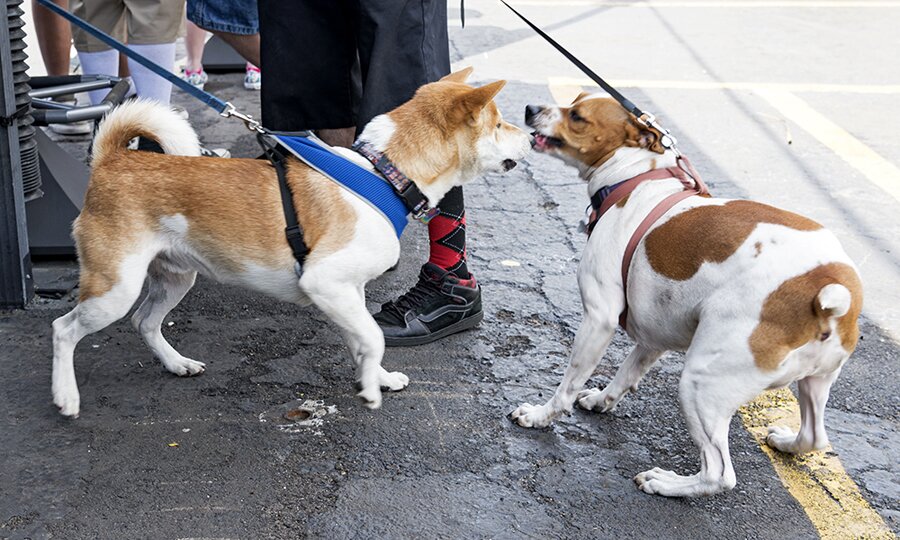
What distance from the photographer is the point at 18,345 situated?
378 centimetres

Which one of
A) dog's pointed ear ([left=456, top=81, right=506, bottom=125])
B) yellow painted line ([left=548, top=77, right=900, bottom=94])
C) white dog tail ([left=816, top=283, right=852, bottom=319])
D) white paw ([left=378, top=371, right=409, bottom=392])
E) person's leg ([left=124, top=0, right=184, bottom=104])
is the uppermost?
dog's pointed ear ([left=456, top=81, right=506, bottom=125])

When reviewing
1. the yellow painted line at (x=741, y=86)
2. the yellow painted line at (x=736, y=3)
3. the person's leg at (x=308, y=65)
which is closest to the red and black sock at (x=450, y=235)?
the person's leg at (x=308, y=65)

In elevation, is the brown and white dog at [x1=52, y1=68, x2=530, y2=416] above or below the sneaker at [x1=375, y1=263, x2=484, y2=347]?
above

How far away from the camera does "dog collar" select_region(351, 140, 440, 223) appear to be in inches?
129

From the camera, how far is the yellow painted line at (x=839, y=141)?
6203 mm

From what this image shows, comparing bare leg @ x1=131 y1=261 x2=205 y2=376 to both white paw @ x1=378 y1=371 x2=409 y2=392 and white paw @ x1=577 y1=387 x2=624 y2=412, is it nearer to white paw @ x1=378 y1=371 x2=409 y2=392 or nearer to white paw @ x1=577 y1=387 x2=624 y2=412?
white paw @ x1=378 y1=371 x2=409 y2=392

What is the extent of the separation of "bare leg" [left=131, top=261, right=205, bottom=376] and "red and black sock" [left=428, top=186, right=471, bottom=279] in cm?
103

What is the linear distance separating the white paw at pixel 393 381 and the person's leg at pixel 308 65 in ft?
3.98

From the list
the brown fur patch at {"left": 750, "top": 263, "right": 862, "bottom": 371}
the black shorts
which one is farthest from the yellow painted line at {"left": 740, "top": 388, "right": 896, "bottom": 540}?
the black shorts

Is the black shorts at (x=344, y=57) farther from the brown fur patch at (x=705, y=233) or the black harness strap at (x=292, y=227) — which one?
the brown fur patch at (x=705, y=233)

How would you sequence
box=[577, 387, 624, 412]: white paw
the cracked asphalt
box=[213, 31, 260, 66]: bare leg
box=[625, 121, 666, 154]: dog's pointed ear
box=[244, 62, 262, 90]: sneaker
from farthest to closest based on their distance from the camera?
1. box=[244, 62, 262, 90]: sneaker
2. box=[213, 31, 260, 66]: bare leg
3. box=[577, 387, 624, 412]: white paw
4. box=[625, 121, 666, 154]: dog's pointed ear
5. the cracked asphalt

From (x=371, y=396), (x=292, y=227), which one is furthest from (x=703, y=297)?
(x=292, y=227)

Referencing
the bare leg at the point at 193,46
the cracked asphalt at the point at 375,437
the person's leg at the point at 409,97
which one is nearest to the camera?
the cracked asphalt at the point at 375,437

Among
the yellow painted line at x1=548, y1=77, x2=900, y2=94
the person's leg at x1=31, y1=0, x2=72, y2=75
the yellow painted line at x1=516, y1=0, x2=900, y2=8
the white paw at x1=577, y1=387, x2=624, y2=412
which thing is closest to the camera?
the white paw at x1=577, y1=387, x2=624, y2=412
